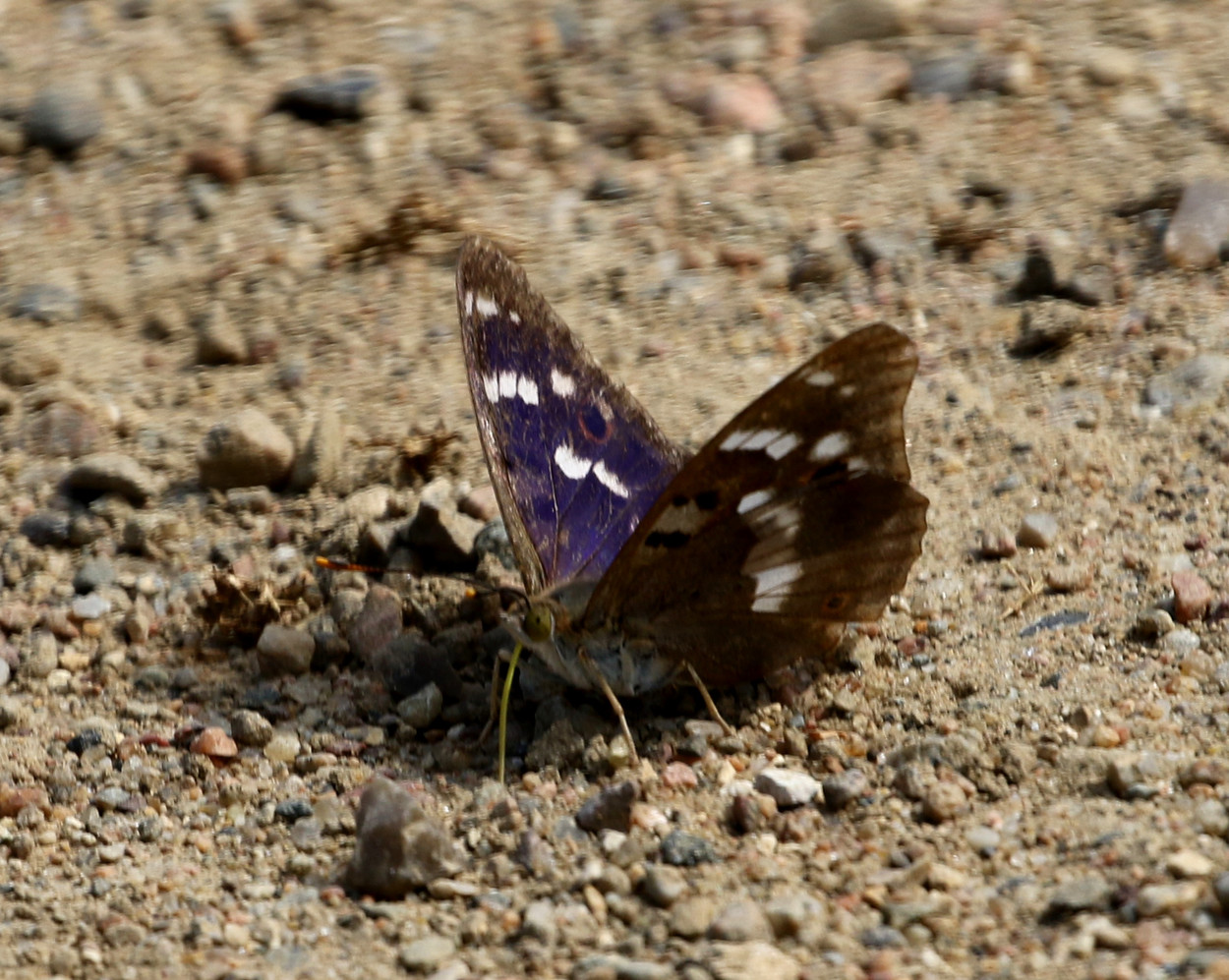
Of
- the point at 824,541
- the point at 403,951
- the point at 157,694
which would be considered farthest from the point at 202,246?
the point at 403,951

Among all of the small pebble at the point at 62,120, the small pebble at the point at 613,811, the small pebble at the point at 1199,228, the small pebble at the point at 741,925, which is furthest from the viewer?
the small pebble at the point at 62,120

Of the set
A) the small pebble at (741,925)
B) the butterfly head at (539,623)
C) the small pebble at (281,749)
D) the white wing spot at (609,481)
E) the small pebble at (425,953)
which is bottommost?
the small pebble at (281,749)

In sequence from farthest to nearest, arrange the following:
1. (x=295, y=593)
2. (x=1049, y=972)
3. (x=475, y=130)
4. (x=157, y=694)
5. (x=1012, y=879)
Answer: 1. (x=475, y=130)
2. (x=295, y=593)
3. (x=157, y=694)
4. (x=1012, y=879)
5. (x=1049, y=972)

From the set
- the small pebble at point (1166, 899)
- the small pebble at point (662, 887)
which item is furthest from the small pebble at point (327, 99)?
the small pebble at point (1166, 899)

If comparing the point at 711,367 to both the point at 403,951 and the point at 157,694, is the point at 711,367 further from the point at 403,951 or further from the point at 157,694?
the point at 403,951

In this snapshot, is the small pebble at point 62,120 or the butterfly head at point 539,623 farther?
the small pebble at point 62,120

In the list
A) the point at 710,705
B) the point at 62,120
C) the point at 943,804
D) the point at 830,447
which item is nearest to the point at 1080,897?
the point at 943,804

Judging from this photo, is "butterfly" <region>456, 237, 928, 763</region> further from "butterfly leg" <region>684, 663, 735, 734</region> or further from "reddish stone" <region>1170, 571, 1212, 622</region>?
"reddish stone" <region>1170, 571, 1212, 622</region>

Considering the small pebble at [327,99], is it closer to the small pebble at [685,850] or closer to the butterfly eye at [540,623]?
→ the butterfly eye at [540,623]
